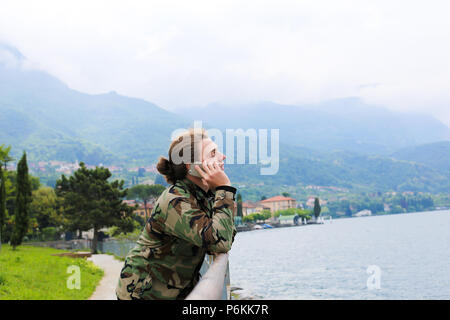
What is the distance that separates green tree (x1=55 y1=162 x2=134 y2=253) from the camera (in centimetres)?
3241

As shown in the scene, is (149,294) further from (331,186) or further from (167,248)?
(331,186)

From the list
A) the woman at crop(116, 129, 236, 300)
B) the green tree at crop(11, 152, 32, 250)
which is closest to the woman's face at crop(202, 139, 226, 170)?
the woman at crop(116, 129, 236, 300)

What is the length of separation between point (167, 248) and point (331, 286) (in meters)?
38.4

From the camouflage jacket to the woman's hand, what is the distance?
0.04 meters

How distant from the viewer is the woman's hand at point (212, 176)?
1936 mm

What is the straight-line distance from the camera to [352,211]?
161 meters

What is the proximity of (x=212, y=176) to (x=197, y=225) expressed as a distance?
0.32m

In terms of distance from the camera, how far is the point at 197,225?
169 cm

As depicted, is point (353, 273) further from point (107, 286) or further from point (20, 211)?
point (107, 286)

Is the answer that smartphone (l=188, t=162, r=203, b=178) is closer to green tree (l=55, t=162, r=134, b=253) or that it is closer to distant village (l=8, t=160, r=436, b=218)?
green tree (l=55, t=162, r=134, b=253)

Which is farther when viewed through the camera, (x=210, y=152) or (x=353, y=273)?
(x=353, y=273)

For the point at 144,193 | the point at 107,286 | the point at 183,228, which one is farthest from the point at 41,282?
the point at 144,193

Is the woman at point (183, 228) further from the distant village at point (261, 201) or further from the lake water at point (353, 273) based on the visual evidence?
the distant village at point (261, 201)
